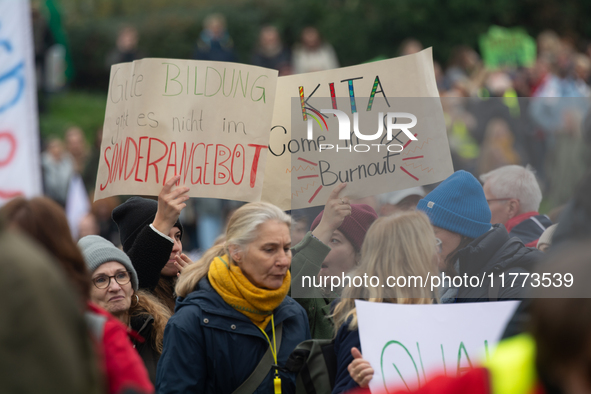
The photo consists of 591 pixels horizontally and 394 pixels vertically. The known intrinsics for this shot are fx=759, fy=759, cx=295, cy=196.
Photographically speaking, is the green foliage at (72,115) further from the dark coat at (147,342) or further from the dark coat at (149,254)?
the dark coat at (147,342)

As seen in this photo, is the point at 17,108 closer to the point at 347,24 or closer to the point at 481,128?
the point at 481,128

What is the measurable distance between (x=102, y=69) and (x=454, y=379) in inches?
828

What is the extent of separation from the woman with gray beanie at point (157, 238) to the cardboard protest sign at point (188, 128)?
0.14 m

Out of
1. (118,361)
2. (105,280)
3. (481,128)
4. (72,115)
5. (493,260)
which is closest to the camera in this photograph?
(118,361)

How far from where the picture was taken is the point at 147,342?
3.48 m

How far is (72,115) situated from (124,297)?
1352cm

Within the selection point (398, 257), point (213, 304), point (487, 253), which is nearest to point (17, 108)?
point (213, 304)

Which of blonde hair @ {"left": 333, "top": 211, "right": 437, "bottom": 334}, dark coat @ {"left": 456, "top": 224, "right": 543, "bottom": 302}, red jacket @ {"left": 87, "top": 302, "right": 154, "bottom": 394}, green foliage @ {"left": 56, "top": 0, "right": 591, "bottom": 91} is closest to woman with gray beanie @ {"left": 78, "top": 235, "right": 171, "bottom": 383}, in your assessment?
blonde hair @ {"left": 333, "top": 211, "right": 437, "bottom": 334}

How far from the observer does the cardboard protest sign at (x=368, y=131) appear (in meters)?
3.53

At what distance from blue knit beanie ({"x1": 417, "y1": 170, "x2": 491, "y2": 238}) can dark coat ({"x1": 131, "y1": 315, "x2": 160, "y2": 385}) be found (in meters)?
1.33

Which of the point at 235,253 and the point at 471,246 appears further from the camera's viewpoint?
the point at 235,253

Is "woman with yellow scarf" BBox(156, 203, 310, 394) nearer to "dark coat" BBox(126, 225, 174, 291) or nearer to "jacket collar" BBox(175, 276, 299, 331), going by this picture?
"jacket collar" BBox(175, 276, 299, 331)

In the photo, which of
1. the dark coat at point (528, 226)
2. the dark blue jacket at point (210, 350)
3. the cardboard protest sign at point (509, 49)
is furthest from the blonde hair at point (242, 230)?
the cardboard protest sign at point (509, 49)

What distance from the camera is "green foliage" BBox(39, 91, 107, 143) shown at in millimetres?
14508
